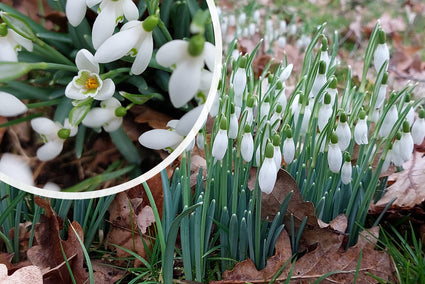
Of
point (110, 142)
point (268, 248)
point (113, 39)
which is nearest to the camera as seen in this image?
point (113, 39)

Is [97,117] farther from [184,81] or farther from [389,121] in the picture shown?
[389,121]

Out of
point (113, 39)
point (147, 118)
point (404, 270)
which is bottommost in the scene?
point (404, 270)

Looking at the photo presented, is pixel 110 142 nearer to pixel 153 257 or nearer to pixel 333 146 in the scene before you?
pixel 153 257

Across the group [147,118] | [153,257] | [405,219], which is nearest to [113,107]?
[147,118]

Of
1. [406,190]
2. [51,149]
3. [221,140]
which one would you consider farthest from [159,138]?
[406,190]

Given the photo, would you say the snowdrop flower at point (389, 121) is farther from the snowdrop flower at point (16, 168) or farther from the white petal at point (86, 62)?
the snowdrop flower at point (16, 168)

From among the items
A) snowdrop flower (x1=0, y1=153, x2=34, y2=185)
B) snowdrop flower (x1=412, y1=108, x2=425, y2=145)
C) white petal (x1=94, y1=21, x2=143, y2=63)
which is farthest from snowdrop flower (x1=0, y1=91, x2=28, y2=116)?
snowdrop flower (x1=412, y1=108, x2=425, y2=145)
